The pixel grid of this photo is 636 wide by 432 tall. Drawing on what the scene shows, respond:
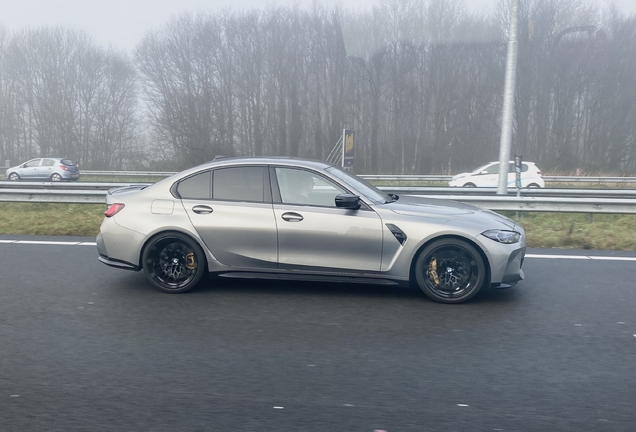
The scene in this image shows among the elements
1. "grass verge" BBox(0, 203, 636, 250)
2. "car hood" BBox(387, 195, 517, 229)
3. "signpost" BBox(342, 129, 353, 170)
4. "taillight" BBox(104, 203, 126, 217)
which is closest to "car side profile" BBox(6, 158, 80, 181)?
"signpost" BBox(342, 129, 353, 170)

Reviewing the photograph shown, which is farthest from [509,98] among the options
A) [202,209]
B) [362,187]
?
[202,209]

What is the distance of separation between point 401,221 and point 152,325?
259 centimetres

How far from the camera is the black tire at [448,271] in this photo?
6.52 m

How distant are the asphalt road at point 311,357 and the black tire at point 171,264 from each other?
13 centimetres

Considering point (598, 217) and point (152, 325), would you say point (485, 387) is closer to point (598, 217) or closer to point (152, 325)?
point (152, 325)

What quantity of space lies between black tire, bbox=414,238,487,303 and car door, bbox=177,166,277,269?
153 cm

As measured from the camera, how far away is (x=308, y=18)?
43.8m

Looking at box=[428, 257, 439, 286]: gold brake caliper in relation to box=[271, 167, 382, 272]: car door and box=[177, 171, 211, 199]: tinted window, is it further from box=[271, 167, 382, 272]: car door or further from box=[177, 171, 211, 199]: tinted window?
box=[177, 171, 211, 199]: tinted window

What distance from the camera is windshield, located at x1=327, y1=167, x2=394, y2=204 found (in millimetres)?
6988

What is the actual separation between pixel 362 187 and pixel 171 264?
7.27 feet

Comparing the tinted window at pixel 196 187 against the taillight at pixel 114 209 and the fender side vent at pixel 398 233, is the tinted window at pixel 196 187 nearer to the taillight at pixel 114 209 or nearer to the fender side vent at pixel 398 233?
the taillight at pixel 114 209

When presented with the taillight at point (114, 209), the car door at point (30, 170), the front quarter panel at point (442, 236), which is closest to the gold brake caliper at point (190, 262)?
the taillight at point (114, 209)

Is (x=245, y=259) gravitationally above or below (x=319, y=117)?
below

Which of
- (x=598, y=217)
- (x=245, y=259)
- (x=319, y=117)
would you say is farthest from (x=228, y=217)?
(x=319, y=117)
